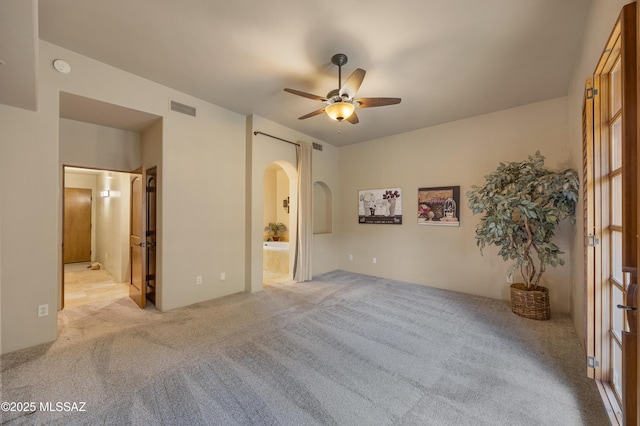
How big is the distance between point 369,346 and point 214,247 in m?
2.81

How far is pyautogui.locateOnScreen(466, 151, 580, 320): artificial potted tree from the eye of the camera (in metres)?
3.07

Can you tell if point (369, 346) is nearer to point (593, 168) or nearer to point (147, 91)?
point (593, 168)

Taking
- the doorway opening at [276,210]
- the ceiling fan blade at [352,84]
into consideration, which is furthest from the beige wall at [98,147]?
the ceiling fan blade at [352,84]

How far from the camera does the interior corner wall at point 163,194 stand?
256cm

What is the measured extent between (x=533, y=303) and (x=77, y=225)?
10170 millimetres

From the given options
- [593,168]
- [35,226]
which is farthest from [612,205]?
[35,226]

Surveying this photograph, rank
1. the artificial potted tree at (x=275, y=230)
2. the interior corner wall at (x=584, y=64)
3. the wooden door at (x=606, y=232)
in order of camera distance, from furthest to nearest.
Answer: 1. the artificial potted tree at (x=275, y=230)
2. the wooden door at (x=606, y=232)
3. the interior corner wall at (x=584, y=64)

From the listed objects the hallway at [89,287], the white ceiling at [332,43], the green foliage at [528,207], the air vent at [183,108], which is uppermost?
the white ceiling at [332,43]

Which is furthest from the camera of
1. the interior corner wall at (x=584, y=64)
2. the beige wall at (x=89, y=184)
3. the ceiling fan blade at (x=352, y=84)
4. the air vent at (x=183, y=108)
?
the beige wall at (x=89, y=184)

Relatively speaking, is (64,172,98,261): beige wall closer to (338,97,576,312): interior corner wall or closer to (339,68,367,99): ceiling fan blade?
(338,97,576,312): interior corner wall

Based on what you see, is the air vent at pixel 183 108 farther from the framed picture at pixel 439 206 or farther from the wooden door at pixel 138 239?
the framed picture at pixel 439 206

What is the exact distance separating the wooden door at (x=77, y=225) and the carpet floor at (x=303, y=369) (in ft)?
14.8

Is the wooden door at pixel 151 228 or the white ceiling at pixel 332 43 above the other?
the white ceiling at pixel 332 43

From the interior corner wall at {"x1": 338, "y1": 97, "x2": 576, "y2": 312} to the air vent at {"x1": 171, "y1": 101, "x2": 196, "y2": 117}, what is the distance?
11.6 ft
